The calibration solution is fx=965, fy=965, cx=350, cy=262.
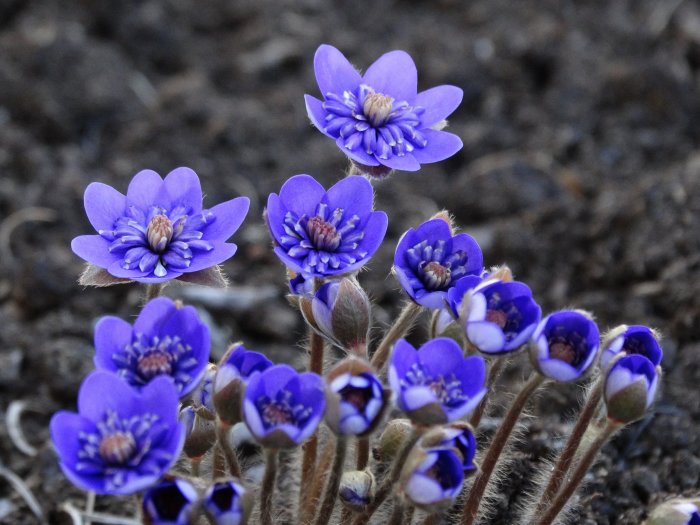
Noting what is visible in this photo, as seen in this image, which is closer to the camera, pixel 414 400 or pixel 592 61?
pixel 414 400

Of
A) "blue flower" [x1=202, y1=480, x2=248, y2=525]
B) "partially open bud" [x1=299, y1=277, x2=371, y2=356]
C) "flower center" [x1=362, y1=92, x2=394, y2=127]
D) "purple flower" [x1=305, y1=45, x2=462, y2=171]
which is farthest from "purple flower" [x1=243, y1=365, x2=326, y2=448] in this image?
"flower center" [x1=362, y1=92, x2=394, y2=127]

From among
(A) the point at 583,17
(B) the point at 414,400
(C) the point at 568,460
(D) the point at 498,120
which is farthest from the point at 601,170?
(B) the point at 414,400

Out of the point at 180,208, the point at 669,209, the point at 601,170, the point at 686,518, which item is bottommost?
the point at 686,518

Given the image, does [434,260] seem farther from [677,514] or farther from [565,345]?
[677,514]

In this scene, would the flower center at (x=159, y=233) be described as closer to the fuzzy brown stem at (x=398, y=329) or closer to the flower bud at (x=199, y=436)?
the flower bud at (x=199, y=436)

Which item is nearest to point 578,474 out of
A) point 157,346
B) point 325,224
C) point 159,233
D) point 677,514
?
point 677,514

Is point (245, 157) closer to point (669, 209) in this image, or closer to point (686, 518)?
point (669, 209)

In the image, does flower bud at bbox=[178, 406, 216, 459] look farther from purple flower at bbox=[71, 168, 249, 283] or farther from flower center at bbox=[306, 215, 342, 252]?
flower center at bbox=[306, 215, 342, 252]
